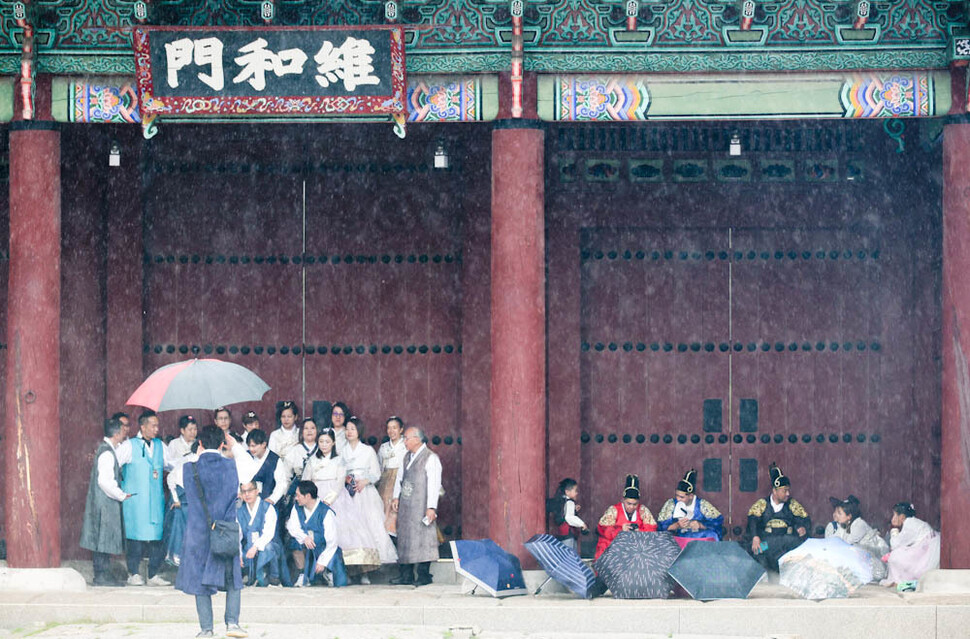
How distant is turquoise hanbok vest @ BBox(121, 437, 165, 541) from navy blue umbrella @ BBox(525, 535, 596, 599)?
2768mm

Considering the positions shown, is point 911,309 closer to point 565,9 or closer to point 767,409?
point 767,409

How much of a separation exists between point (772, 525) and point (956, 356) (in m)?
1.79

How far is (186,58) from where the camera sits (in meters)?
9.80

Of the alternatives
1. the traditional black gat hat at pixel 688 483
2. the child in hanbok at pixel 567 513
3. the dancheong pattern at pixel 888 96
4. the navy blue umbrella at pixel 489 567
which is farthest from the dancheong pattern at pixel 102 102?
the dancheong pattern at pixel 888 96

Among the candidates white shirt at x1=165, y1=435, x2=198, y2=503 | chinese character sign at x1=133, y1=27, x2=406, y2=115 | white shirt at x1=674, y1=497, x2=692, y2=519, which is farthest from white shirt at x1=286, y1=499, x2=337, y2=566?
chinese character sign at x1=133, y1=27, x2=406, y2=115

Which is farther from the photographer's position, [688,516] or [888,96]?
[688,516]

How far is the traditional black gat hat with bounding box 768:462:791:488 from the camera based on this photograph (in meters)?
10.4

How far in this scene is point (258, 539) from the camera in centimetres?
971

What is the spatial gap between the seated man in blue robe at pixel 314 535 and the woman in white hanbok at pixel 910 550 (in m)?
3.88

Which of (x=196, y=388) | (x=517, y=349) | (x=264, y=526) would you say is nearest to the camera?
(x=196, y=388)

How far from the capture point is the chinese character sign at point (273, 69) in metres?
9.77

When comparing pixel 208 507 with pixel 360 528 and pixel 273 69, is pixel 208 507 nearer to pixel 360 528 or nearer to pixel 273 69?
pixel 360 528

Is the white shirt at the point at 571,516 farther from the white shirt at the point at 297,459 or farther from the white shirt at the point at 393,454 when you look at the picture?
the white shirt at the point at 297,459

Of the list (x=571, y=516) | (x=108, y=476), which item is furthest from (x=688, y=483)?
(x=108, y=476)
